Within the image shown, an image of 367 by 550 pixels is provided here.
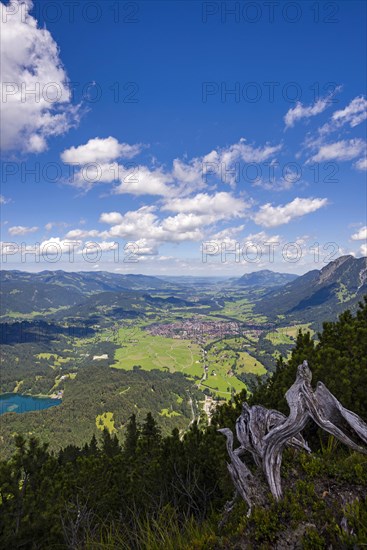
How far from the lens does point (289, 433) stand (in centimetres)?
628

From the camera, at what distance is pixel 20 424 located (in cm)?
13475

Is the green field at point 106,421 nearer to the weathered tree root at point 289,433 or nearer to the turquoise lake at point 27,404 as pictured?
the turquoise lake at point 27,404

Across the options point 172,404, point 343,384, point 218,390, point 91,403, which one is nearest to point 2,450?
point 91,403

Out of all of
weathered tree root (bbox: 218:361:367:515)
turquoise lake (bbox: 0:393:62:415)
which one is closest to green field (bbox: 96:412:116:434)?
turquoise lake (bbox: 0:393:62:415)

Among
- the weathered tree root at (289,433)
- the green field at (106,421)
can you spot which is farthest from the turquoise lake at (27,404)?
the weathered tree root at (289,433)

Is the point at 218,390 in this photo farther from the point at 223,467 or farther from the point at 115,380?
the point at 223,467

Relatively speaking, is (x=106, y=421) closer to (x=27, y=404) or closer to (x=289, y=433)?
(x=27, y=404)

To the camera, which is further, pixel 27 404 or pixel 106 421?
pixel 27 404

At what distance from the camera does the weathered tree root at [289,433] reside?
6.16 meters

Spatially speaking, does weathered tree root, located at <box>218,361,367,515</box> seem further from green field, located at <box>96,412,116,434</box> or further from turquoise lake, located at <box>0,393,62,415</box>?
turquoise lake, located at <box>0,393,62,415</box>

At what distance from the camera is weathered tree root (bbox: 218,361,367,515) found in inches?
242

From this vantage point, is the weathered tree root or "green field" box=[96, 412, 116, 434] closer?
the weathered tree root

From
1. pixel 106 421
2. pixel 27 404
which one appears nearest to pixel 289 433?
pixel 106 421

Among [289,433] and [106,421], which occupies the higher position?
[289,433]
